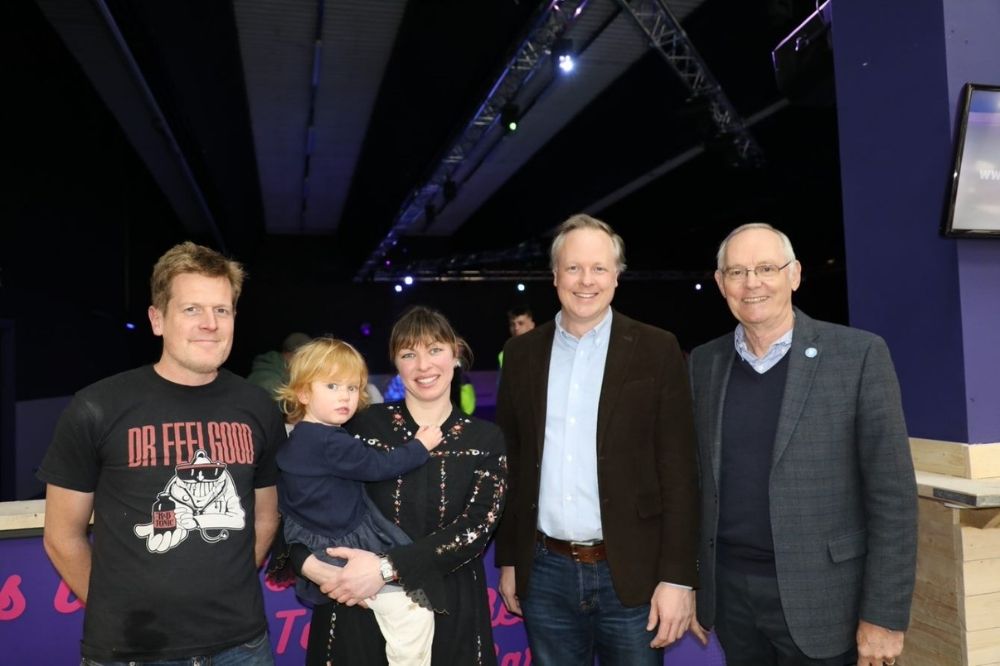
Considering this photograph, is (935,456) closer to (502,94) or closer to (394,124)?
(502,94)

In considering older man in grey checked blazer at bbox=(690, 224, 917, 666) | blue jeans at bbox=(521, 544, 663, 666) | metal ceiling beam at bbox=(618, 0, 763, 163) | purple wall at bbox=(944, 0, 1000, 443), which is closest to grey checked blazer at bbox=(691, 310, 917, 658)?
older man in grey checked blazer at bbox=(690, 224, 917, 666)

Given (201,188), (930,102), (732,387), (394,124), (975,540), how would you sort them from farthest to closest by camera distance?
(201,188) < (394,124) < (930,102) < (975,540) < (732,387)

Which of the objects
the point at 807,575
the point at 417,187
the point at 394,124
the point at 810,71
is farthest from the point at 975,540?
the point at 417,187

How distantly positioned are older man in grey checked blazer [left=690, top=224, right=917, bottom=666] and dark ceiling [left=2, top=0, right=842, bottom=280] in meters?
4.02

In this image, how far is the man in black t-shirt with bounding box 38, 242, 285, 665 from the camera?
1.72 meters

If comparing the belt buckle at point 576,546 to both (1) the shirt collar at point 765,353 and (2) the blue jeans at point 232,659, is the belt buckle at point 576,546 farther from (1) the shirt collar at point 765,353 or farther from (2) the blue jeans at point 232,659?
(2) the blue jeans at point 232,659

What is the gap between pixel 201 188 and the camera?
9.19 metres

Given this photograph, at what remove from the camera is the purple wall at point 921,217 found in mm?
2527

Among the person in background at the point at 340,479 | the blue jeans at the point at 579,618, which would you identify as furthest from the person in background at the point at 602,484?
the person in background at the point at 340,479

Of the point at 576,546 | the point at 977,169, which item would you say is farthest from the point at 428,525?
the point at 977,169

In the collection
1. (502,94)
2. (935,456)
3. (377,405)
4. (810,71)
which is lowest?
(935,456)

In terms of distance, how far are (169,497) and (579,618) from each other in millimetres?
1163

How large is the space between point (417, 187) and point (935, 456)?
763 cm

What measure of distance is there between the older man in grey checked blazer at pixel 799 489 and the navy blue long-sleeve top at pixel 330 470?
2.94ft
